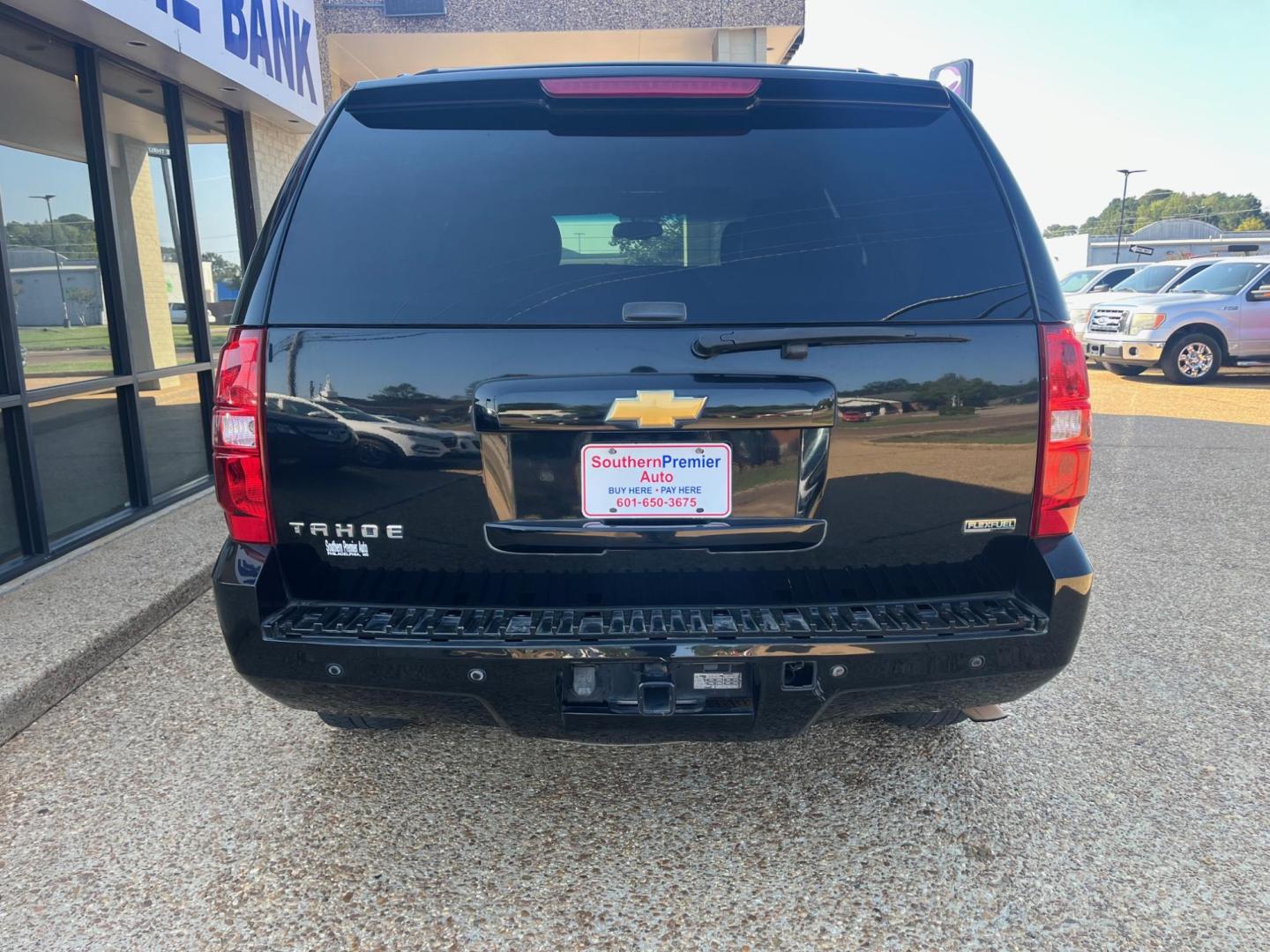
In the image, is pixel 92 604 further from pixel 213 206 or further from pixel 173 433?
pixel 213 206

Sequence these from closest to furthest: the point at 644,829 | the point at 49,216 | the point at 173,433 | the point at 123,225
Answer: the point at 644,829, the point at 49,216, the point at 123,225, the point at 173,433

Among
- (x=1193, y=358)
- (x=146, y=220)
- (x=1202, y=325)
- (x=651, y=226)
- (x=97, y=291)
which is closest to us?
(x=651, y=226)

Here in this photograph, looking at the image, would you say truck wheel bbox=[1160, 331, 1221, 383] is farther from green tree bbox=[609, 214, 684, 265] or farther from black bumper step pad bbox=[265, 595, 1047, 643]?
green tree bbox=[609, 214, 684, 265]

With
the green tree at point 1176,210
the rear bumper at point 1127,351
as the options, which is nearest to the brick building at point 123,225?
the rear bumper at point 1127,351

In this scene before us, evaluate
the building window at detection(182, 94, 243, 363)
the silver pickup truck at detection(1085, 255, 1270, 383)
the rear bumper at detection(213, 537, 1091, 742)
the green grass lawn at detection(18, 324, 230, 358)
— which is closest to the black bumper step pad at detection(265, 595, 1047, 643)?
the rear bumper at detection(213, 537, 1091, 742)

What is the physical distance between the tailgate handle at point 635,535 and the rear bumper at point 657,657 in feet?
0.51

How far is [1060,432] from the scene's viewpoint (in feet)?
7.08

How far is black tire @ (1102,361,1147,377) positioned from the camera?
14.9m

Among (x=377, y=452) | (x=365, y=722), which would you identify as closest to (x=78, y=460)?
(x=365, y=722)

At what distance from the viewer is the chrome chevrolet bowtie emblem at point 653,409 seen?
2039 millimetres

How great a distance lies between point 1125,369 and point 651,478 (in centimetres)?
1611

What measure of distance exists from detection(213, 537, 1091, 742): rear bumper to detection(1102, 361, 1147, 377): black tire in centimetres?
1469

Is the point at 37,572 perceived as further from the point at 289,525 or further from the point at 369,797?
the point at 289,525

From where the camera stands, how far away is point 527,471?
2090mm
